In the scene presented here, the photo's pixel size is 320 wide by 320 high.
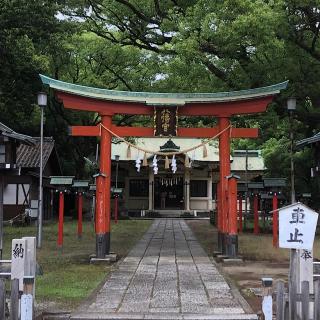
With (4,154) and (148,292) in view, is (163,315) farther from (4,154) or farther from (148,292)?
(4,154)

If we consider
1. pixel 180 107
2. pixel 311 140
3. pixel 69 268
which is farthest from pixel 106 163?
pixel 311 140

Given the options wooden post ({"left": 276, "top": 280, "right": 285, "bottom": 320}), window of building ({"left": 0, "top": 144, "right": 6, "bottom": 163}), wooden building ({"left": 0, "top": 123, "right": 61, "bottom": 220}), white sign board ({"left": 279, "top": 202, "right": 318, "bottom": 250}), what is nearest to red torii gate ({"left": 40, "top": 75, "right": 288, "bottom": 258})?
window of building ({"left": 0, "top": 144, "right": 6, "bottom": 163})

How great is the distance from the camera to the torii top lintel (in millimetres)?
16078

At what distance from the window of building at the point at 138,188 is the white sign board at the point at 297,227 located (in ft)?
→ 125

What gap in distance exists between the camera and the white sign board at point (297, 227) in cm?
784

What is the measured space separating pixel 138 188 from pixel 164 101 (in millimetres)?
30125

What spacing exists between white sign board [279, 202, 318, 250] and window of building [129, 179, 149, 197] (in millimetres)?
37967

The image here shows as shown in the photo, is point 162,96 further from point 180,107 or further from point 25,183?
point 25,183

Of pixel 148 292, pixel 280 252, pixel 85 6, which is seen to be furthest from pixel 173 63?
pixel 148 292

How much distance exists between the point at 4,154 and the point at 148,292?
33.0ft

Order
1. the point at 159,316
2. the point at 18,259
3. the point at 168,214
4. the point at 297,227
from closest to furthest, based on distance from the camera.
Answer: the point at 297,227 → the point at 18,259 → the point at 159,316 → the point at 168,214

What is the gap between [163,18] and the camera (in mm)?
23016

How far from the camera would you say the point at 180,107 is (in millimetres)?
16453

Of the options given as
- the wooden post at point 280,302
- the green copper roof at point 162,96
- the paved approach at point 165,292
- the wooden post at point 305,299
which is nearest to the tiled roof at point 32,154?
the green copper roof at point 162,96
